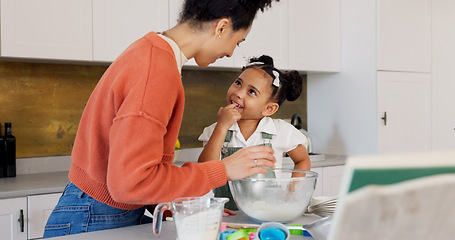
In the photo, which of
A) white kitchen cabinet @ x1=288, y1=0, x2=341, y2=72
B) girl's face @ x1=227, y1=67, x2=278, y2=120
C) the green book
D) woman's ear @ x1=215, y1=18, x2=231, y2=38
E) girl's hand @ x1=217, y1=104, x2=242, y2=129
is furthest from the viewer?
white kitchen cabinet @ x1=288, y1=0, x2=341, y2=72

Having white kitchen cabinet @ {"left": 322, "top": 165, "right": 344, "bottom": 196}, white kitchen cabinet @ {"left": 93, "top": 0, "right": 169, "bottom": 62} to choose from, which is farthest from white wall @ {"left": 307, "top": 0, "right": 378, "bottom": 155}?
white kitchen cabinet @ {"left": 93, "top": 0, "right": 169, "bottom": 62}

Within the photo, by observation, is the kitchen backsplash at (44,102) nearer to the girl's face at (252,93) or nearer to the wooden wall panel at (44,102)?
the wooden wall panel at (44,102)

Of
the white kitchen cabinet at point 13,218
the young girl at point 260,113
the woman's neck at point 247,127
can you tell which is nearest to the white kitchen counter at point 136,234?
the young girl at point 260,113

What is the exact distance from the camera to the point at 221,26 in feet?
3.69

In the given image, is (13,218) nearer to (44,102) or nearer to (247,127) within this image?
(44,102)

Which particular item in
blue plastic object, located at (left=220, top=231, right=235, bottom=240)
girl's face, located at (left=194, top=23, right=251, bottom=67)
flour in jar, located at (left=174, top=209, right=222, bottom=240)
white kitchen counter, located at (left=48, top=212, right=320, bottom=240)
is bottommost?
white kitchen counter, located at (left=48, top=212, right=320, bottom=240)

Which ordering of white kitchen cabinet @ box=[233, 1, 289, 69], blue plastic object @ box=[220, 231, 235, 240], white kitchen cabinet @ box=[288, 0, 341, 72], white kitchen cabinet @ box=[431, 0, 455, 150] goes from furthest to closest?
white kitchen cabinet @ box=[431, 0, 455, 150] < white kitchen cabinet @ box=[288, 0, 341, 72] < white kitchen cabinet @ box=[233, 1, 289, 69] < blue plastic object @ box=[220, 231, 235, 240]

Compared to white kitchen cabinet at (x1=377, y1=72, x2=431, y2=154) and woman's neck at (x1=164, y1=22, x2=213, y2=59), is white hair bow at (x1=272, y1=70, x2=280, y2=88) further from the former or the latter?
white kitchen cabinet at (x1=377, y1=72, x2=431, y2=154)

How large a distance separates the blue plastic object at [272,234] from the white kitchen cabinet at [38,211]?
4.52 feet

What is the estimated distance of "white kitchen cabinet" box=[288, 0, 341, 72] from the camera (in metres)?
3.15

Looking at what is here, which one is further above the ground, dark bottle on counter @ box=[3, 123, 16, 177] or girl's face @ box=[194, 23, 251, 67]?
girl's face @ box=[194, 23, 251, 67]

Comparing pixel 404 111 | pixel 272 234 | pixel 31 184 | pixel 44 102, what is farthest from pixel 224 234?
pixel 404 111

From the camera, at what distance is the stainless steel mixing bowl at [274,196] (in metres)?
1.08

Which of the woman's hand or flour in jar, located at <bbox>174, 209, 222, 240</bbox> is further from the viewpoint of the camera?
the woman's hand
